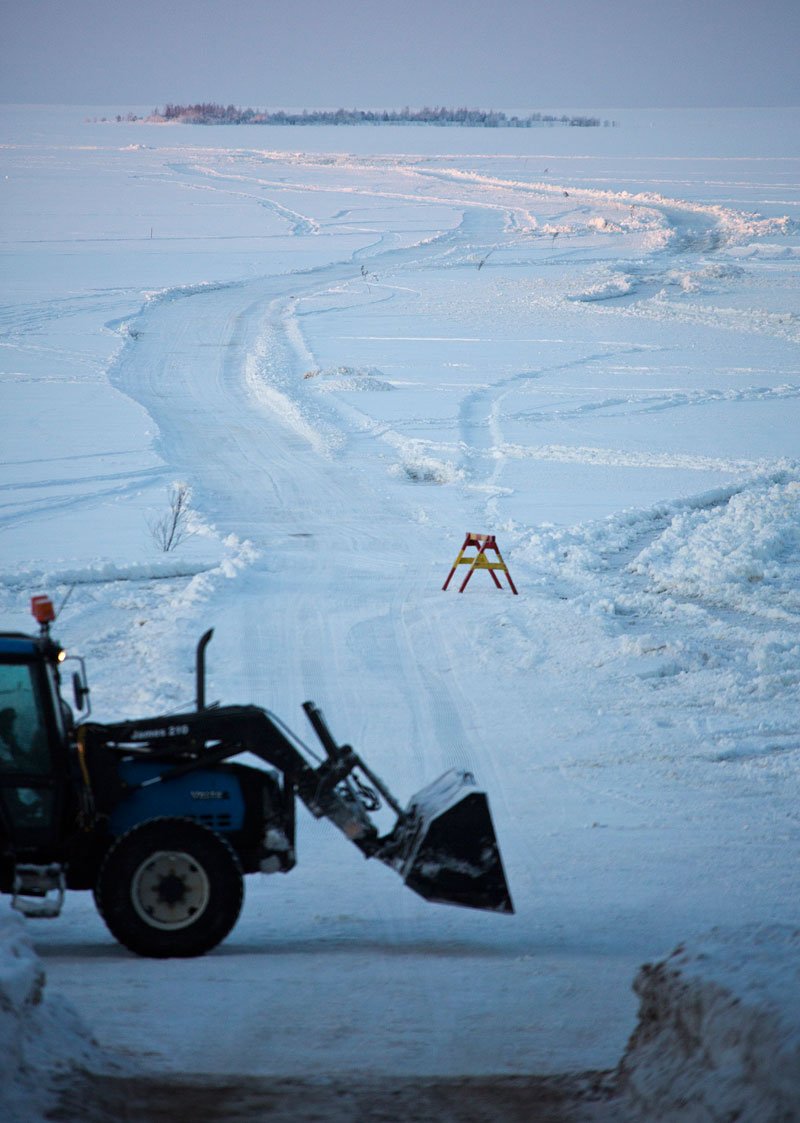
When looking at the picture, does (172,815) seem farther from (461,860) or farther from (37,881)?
(461,860)

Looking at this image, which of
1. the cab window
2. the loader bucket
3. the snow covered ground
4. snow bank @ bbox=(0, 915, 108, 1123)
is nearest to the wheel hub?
the snow covered ground

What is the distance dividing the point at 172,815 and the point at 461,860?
1.53m

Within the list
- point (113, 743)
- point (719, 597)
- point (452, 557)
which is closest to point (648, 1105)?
point (113, 743)

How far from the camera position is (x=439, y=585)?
13500mm

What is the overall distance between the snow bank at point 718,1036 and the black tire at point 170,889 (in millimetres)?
2119

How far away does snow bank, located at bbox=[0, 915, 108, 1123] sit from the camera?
4215 mm

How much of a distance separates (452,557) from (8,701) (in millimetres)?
8890

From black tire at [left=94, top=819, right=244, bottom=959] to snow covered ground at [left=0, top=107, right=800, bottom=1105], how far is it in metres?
0.21

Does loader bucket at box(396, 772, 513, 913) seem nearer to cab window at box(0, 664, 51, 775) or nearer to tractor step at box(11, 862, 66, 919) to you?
tractor step at box(11, 862, 66, 919)

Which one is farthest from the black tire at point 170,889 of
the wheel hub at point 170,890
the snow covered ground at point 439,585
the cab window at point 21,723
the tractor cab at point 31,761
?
the cab window at point 21,723

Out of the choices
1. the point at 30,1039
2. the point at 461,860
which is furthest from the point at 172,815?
the point at 30,1039

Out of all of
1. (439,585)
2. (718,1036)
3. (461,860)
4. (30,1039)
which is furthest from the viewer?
(439,585)

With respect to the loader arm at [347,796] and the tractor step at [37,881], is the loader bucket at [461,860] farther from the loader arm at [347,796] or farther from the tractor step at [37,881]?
the tractor step at [37,881]

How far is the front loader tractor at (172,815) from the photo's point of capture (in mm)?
5984
